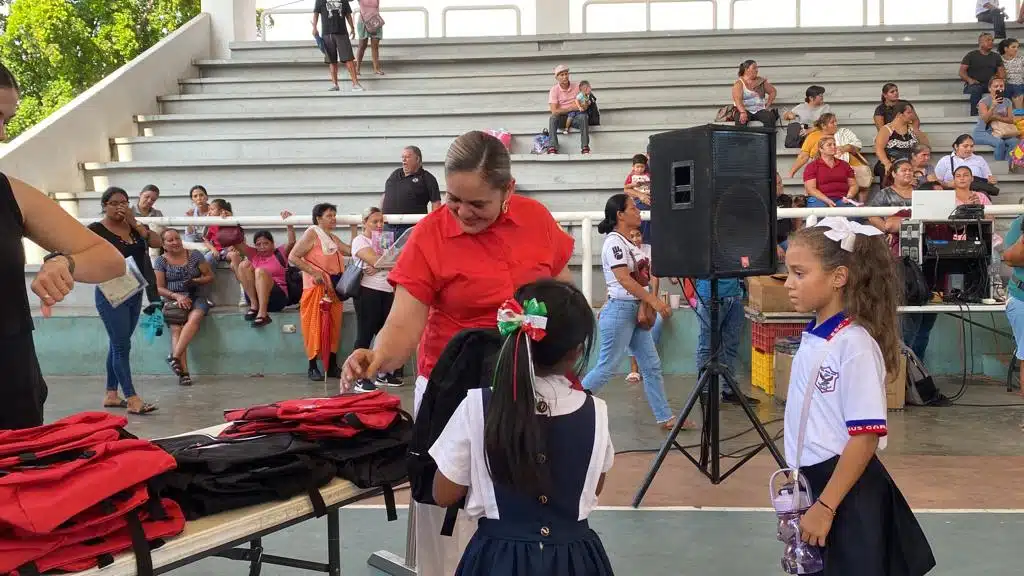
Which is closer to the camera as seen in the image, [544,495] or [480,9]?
[544,495]

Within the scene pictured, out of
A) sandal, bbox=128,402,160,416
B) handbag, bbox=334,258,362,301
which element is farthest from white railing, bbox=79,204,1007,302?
sandal, bbox=128,402,160,416

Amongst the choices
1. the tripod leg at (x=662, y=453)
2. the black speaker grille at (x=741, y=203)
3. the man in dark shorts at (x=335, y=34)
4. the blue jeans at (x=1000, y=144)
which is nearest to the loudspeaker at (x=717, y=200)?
the black speaker grille at (x=741, y=203)

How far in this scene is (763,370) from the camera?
755cm

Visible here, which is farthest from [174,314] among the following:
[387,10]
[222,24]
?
[387,10]

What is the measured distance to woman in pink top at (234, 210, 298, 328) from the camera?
8.45 meters

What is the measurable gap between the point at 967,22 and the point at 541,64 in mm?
6673

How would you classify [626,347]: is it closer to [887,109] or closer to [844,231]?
[844,231]

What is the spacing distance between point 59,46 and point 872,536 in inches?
998

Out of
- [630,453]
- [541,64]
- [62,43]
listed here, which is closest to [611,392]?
[630,453]

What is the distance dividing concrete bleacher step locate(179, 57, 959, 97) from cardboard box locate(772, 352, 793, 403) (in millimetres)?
6414

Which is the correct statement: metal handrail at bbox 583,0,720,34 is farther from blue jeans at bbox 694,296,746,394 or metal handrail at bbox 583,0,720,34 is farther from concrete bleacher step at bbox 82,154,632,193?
blue jeans at bbox 694,296,746,394

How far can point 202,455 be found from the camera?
2.60m

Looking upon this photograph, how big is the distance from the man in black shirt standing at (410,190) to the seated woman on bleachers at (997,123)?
6395mm

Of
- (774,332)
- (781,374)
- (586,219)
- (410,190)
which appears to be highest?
(410,190)
